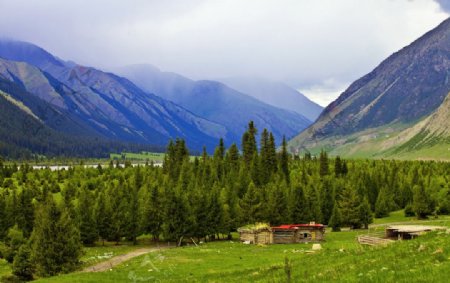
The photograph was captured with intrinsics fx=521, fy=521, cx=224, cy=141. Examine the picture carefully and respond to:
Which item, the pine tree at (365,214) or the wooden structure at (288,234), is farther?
the pine tree at (365,214)

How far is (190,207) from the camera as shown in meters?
115

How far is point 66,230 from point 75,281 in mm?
14900

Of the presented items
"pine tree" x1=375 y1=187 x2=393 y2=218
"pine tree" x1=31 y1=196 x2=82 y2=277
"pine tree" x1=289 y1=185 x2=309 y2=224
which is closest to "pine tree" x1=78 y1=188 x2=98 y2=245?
"pine tree" x1=31 y1=196 x2=82 y2=277

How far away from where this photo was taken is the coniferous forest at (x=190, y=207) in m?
73.2

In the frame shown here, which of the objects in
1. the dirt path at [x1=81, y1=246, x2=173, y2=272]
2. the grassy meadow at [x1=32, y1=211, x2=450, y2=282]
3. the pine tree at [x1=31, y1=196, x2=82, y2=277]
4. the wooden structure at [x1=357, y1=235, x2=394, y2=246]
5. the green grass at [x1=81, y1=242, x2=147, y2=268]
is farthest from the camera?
the green grass at [x1=81, y1=242, x2=147, y2=268]

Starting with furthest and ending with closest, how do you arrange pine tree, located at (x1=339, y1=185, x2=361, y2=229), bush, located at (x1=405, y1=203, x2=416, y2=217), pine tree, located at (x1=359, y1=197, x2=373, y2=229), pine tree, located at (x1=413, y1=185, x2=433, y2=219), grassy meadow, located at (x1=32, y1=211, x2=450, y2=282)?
bush, located at (x1=405, y1=203, x2=416, y2=217) → pine tree, located at (x1=413, y1=185, x2=433, y2=219) → pine tree, located at (x1=359, y1=197, x2=373, y2=229) → pine tree, located at (x1=339, y1=185, x2=361, y2=229) → grassy meadow, located at (x1=32, y1=211, x2=450, y2=282)

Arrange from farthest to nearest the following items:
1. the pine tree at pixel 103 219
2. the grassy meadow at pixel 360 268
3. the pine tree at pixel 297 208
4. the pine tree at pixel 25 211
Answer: the pine tree at pixel 297 208, the pine tree at pixel 103 219, the pine tree at pixel 25 211, the grassy meadow at pixel 360 268

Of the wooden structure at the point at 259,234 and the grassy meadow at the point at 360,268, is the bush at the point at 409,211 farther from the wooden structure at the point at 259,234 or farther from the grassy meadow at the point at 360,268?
the grassy meadow at the point at 360,268

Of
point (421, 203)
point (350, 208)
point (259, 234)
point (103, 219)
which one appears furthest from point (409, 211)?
point (103, 219)

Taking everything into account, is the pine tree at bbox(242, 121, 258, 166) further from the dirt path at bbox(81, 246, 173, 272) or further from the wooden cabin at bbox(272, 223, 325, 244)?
the dirt path at bbox(81, 246, 173, 272)

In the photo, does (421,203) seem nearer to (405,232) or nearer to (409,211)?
(409,211)

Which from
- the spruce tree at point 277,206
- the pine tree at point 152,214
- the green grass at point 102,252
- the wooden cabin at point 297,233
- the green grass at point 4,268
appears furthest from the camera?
the spruce tree at point 277,206

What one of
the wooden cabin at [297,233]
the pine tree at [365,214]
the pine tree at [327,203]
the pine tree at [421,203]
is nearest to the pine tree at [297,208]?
the pine tree at [365,214]

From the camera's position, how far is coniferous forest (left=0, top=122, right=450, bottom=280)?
7319cm
